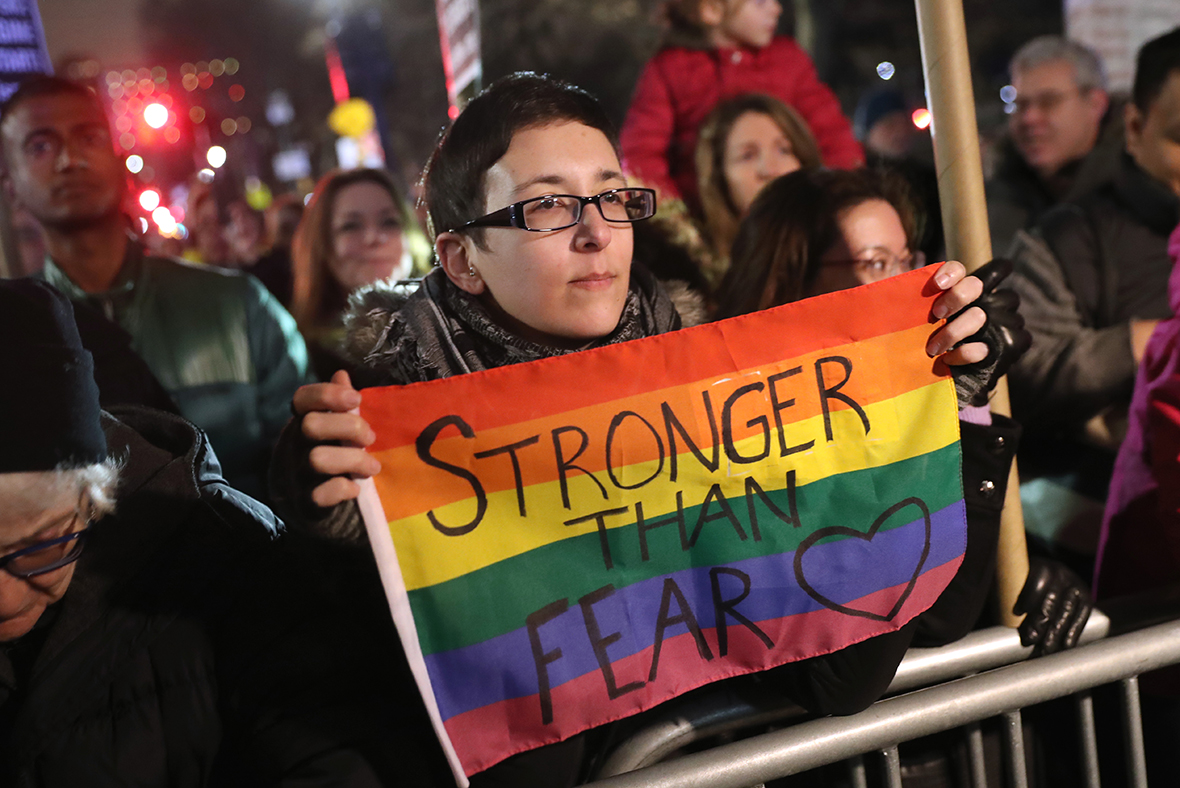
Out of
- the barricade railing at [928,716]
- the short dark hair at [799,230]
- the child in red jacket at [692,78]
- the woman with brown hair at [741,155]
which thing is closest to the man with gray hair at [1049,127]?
the child in red jacket at [692,78]

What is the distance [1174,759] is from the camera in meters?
1.94

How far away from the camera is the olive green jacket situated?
2600mm

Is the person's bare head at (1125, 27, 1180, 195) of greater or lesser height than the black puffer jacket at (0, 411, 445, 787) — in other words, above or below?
above

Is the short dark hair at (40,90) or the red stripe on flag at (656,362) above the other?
the short dark hair at (40,90)

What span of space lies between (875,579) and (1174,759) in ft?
3.17

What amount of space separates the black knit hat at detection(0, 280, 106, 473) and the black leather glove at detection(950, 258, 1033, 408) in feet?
4.76

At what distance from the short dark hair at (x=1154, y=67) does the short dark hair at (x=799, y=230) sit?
3.02 ft

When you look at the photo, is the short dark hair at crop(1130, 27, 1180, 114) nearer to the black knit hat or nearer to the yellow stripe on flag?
the yellow stripe on flag

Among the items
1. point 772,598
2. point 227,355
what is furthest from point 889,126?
point 772,598

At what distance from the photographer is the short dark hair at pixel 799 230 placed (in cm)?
229

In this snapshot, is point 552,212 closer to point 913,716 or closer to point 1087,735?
point 913,716

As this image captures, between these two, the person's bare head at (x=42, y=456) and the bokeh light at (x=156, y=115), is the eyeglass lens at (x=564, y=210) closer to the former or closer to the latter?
the person's bare head at (x=42, y=456)

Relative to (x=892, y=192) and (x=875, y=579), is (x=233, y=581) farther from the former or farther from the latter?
(x=892, y=192)

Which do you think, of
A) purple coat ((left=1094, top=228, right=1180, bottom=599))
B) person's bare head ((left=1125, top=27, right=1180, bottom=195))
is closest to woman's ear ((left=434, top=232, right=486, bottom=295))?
purple coat ((left=1094, top=228, right=1180, bottom=599))
